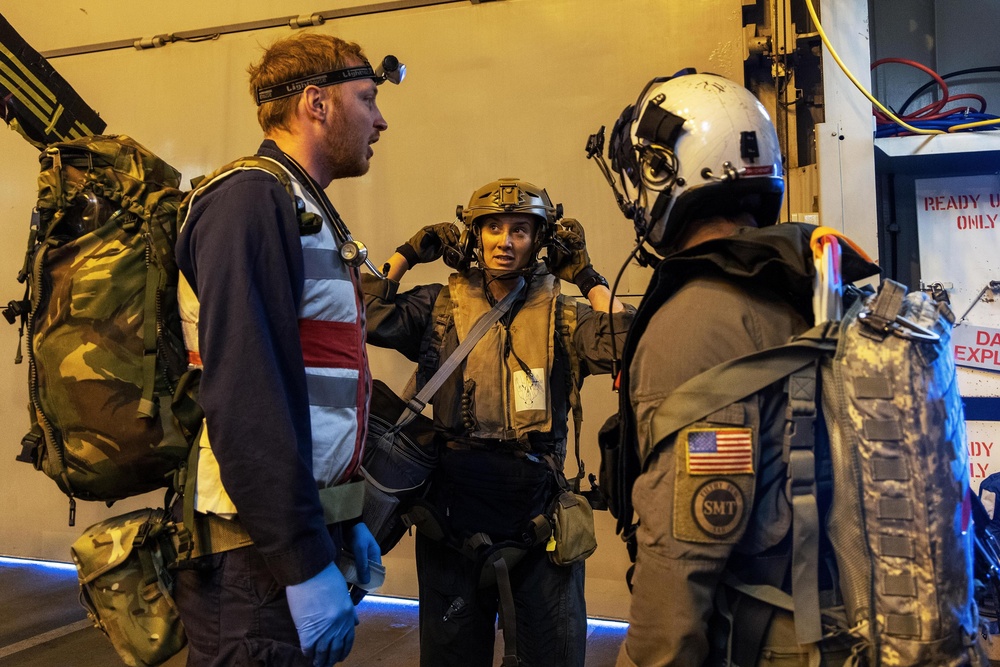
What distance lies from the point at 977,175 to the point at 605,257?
1649 millimetres

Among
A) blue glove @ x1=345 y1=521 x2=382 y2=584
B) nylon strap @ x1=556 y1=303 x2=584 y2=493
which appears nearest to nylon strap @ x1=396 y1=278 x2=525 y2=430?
nylon strap @ x1=556 y1=303 x2=584 y2=493

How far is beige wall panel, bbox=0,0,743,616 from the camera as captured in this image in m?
3.95

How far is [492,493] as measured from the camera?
A: 254cm

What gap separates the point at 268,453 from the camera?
53.6 inches

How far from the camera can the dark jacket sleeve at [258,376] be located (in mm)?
1361

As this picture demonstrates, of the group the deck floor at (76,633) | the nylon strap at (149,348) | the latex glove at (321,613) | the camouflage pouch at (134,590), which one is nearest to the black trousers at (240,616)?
the latex glove at (321,613)

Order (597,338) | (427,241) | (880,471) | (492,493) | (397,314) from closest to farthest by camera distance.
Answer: (880,471)
(492,493)
(597,338)
(397,314)
(427,241)

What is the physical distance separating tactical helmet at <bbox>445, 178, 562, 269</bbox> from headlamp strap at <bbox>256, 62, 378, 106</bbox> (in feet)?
3.33

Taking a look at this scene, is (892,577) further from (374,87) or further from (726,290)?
(374,87)

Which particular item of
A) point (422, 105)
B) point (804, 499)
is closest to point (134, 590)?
point (804, 499)

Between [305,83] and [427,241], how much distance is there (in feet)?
4.71

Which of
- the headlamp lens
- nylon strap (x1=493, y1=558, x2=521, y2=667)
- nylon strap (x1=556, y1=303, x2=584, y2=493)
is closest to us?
the headlamp lens

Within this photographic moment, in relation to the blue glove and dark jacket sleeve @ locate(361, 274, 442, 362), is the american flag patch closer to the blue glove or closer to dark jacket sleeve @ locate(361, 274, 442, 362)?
the blue glove

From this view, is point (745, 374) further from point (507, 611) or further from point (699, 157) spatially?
point (507, 611)
